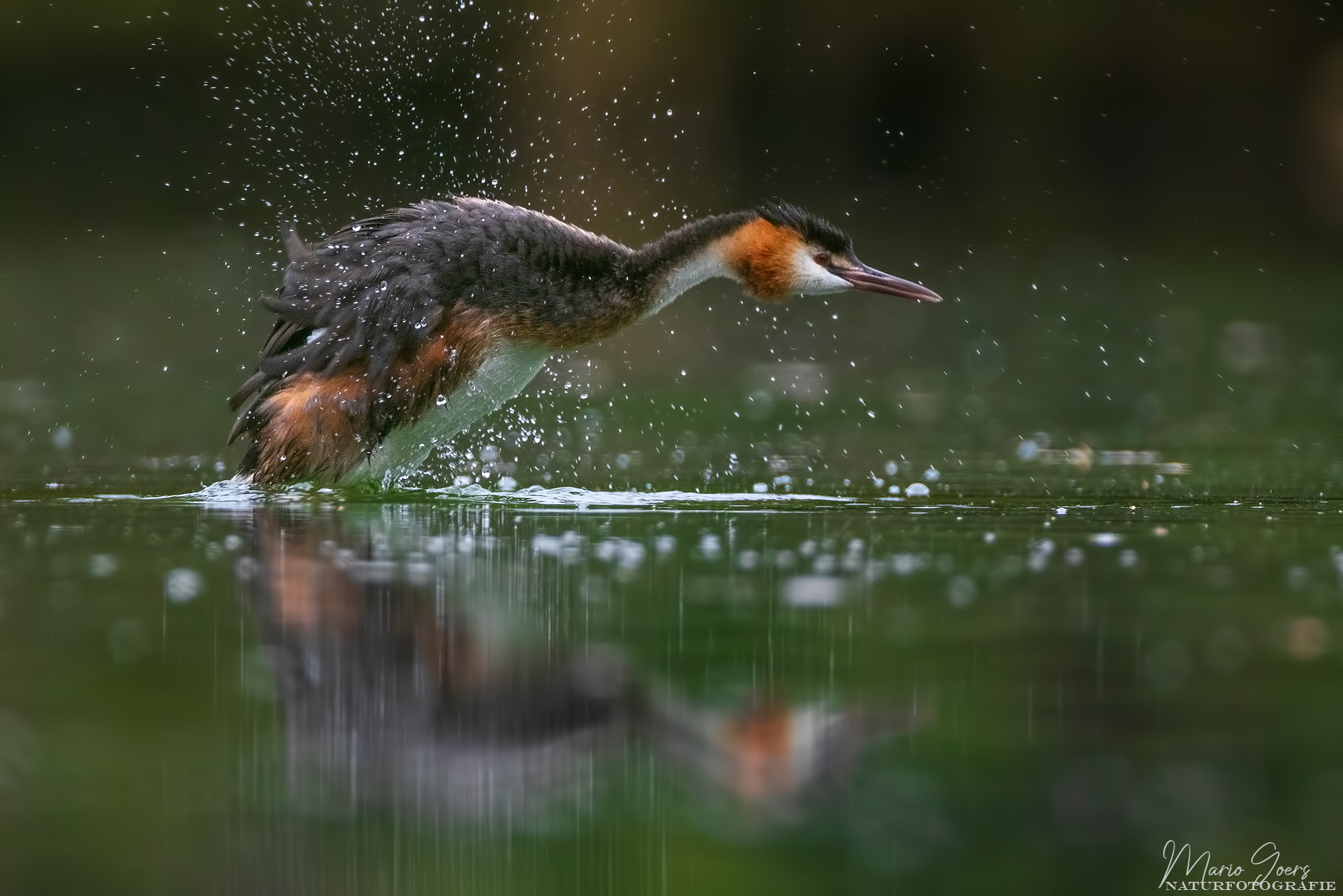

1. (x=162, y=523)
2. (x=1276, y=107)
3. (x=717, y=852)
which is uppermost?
(x=1276, y=107)

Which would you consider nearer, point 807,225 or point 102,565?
point 102,565

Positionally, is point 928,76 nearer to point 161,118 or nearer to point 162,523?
point 161,118

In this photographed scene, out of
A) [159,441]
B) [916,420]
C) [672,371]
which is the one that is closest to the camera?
[159,441]

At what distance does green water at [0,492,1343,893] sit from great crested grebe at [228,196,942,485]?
1.28m

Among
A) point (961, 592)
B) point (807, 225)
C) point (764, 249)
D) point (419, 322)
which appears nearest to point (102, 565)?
point (419, 322)

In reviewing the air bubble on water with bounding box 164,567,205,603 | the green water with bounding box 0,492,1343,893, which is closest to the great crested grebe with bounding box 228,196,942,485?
the green water with bounding box 0,492,1343,893

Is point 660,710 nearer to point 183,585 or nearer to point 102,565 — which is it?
point 183,585

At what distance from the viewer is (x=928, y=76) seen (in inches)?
869

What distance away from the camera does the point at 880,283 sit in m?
8.23

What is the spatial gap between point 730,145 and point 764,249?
14.0m

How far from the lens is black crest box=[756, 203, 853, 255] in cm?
822

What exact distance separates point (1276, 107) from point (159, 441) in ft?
53.9

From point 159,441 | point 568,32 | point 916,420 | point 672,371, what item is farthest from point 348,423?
point 568,32

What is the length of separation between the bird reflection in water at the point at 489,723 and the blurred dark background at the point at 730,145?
9670 mm
